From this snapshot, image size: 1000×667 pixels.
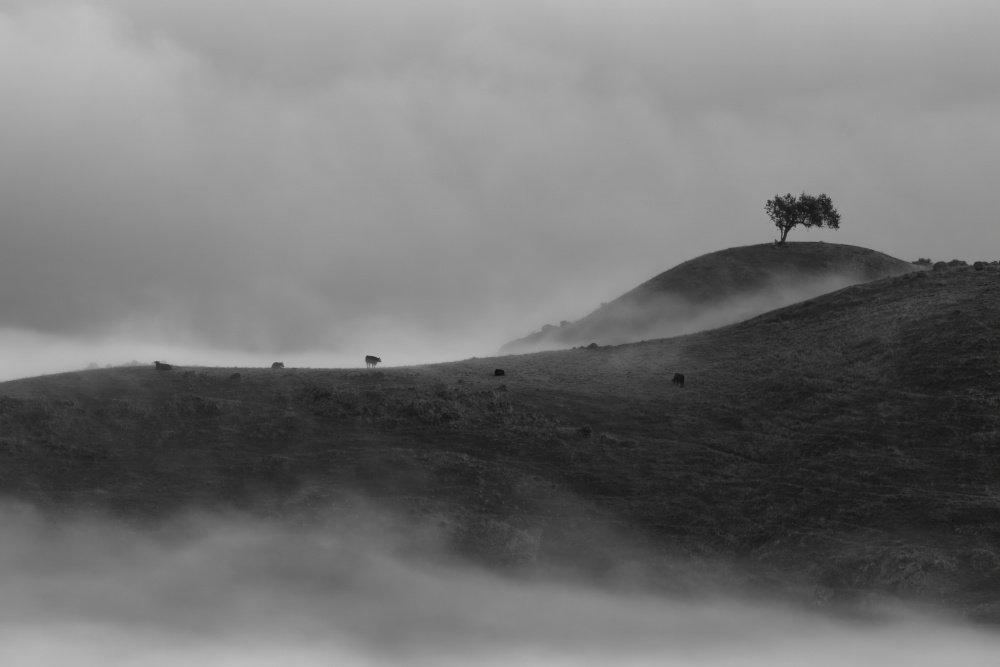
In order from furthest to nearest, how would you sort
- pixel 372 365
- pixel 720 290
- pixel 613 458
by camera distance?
1. pixel 720 290
2. pixel 372 365
3. pixel 613 458

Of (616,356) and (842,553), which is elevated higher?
(616,356)

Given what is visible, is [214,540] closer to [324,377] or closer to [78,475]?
[78,475]

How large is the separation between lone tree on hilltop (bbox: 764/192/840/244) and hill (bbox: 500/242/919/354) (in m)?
4.32

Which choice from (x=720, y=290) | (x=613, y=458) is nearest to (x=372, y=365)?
(x=613, y=458)

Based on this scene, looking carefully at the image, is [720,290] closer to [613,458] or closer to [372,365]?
[372,365]

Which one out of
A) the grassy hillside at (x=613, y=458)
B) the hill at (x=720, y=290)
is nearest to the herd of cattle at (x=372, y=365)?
the grassy hillside at (x=613, y=458)

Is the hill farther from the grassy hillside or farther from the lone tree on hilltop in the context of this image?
the grassy hillside

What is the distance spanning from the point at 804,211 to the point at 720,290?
1718 centimetres

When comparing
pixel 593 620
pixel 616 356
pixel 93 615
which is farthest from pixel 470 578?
pixel 616 356

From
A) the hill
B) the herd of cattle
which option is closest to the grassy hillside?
the herd of cattle

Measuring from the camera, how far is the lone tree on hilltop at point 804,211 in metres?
132

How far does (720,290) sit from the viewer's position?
12638 cm

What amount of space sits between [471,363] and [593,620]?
37.2m

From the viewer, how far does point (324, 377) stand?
225 feet
